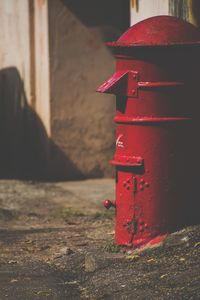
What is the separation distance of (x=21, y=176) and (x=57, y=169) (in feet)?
1.87

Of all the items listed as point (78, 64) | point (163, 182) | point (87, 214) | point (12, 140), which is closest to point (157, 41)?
point (163, 182)

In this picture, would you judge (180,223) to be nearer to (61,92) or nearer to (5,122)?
(61,92)

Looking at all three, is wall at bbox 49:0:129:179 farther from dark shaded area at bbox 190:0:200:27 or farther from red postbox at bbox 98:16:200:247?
red postbox at bbox 98:16:200:247

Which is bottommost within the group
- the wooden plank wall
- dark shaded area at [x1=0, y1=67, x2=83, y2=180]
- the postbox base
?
dark shaded area at [x1=0, y1=67, x2=83, y2=180]

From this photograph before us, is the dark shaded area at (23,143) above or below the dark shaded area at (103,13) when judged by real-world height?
below

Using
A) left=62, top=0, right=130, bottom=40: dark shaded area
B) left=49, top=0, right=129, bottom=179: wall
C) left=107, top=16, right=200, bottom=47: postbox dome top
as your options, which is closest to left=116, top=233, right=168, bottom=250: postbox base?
left=107, top=16, right=200, bottom=47: postbox dome top

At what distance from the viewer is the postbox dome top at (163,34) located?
275 inches

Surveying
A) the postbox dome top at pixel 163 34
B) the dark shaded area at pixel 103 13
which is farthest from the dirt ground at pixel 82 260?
the dark shaded area at pixel 103 13

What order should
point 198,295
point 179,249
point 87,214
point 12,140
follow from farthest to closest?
point 12,140 < point 87,214 < point 179,249 < point 198,295

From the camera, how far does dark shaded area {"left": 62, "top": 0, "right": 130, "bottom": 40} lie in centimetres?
1207

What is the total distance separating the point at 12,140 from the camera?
13547mm

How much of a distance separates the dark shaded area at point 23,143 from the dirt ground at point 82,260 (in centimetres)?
217

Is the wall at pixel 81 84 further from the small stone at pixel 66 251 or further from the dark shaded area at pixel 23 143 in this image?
the small stone at pixel 66 251

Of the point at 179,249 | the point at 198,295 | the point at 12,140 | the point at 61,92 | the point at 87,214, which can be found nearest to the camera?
the point at 198,295
